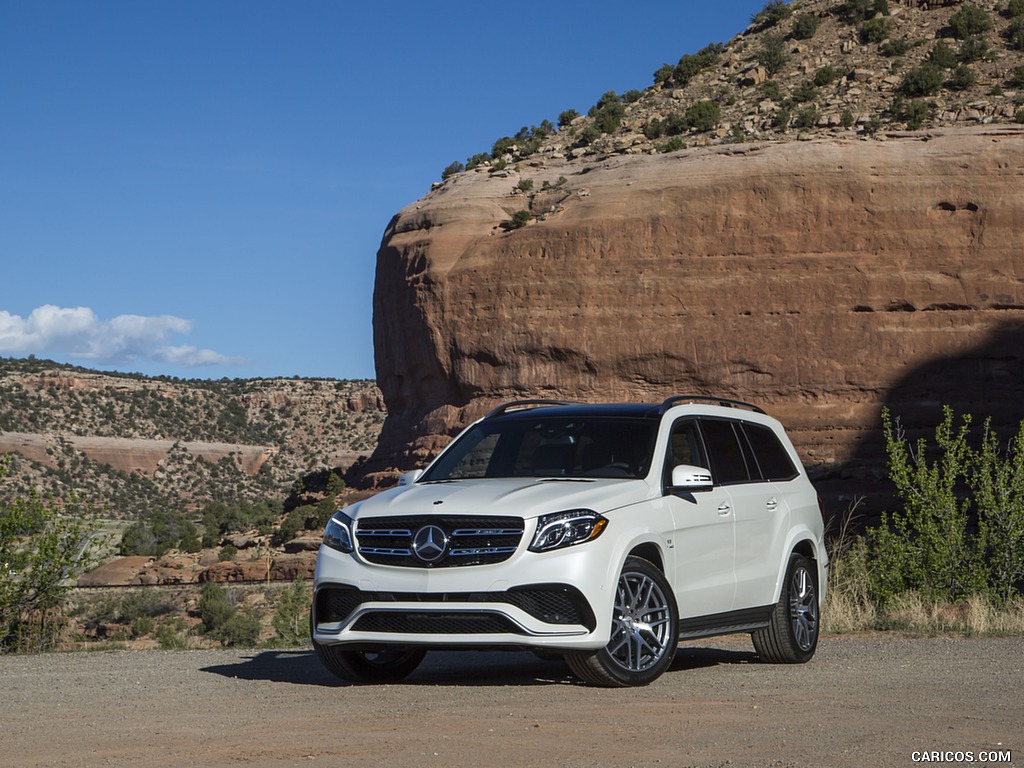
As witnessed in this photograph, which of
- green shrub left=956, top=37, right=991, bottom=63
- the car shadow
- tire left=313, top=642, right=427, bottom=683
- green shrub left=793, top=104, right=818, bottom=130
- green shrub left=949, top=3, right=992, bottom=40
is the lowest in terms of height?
the car shadow

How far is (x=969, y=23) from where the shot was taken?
48.8 meters

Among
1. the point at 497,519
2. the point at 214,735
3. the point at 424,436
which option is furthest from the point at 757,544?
the point at 424,436

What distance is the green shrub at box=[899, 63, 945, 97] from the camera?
149 ft

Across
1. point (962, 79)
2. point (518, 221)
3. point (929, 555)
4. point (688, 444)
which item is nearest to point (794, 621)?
point (688, 444)

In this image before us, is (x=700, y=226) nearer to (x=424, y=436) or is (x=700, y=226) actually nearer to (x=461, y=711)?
(x=424, y=436)

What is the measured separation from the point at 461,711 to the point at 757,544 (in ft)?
10.6

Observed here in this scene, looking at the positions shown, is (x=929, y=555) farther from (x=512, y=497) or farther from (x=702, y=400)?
(x=512, y=497)

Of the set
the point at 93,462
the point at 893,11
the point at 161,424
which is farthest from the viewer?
the point at 161,424

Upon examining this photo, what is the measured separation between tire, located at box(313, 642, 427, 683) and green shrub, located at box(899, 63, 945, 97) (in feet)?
136

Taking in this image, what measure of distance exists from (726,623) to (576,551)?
1847 millimetres

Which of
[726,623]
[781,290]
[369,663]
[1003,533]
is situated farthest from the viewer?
[781,290]

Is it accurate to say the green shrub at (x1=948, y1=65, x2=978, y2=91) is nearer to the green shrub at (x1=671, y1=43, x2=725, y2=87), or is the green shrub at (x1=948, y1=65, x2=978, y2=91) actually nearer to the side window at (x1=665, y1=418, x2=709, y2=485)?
the green shrub at (x1=671, y1=43, x2=725, y2=87)

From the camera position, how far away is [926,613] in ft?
46.4

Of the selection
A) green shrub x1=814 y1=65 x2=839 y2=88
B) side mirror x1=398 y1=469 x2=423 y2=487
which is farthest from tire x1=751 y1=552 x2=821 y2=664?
green shrub x1=814 y1=65 x2=839 y2=88
